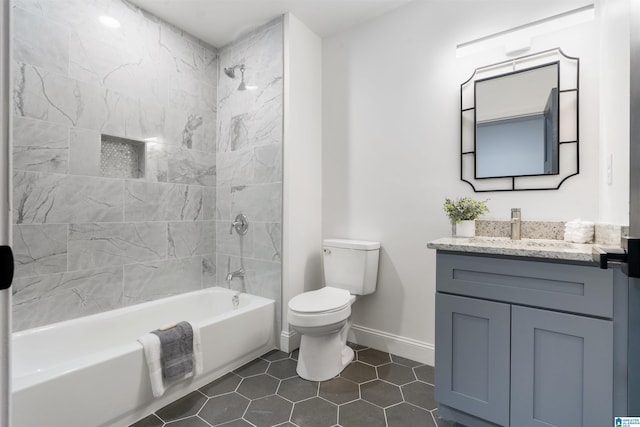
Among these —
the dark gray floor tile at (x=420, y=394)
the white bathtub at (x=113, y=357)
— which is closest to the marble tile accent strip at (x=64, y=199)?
the white bathtub at (x=113, y=357)

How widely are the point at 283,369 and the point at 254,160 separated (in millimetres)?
1640

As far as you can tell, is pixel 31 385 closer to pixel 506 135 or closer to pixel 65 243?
Answer: pixel 65 243

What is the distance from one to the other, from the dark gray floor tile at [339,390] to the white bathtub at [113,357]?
0.64 metres

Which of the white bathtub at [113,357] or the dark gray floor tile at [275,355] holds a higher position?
the white bathtub at [113,357]

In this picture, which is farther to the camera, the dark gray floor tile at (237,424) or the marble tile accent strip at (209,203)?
the marble tile accent strip at (209,203)

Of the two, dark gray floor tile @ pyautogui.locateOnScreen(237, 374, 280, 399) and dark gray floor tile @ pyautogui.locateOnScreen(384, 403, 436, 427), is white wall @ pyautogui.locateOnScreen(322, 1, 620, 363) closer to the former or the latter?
dark gray floor tile @ pyautogui.locateOnScreen(384, 403, 436, 427)

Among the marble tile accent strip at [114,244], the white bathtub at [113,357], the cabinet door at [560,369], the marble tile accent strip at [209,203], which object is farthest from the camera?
the marble tile accent strip at [209,203]

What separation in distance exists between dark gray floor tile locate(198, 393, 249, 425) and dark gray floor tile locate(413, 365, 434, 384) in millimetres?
1111

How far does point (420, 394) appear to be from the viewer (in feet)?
5.90

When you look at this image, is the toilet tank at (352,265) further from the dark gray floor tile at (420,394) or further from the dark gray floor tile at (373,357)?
the dark gray floor tile at (420,394)

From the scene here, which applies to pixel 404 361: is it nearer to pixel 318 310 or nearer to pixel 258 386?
pixel 318 310

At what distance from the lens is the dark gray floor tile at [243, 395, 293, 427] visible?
1562 millimetres

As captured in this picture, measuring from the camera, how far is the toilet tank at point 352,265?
225cm

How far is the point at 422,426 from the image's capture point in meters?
1.53
